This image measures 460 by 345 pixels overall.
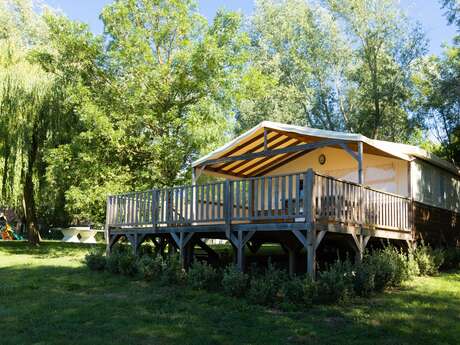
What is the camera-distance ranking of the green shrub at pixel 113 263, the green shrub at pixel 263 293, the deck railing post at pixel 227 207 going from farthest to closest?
the green shrub at pixel 113 263
the deck railing post at pixel 227 207
the green shrub at pixel 263 293

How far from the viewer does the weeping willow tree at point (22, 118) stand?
1923 cm

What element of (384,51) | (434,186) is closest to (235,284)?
(434,186)

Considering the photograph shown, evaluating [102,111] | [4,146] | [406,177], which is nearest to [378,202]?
[406,177]

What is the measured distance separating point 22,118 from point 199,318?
14.5 m

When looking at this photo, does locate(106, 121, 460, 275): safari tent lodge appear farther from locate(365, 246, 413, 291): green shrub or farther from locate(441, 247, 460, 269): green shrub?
locate(441, 247, 460, 269): green shrub

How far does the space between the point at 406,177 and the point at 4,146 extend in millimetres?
14835

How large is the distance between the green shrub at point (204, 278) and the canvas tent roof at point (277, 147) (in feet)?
12.2

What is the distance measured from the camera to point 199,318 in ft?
Result: 26.6

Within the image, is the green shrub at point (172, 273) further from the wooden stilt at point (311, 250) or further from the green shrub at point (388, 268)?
the green shrub at point (388, 268)

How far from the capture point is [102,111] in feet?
59.0

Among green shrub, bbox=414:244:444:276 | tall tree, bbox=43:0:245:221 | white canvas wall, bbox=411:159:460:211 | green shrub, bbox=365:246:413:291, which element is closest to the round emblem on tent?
white canvas wall, bbox=411:159:460:211

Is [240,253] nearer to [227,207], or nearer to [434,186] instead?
[227,207]

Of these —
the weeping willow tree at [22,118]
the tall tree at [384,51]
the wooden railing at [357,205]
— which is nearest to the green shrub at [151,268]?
the wooden railing at [357,205]

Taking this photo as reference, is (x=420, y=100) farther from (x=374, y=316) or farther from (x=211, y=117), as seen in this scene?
(x=374, y=316)
